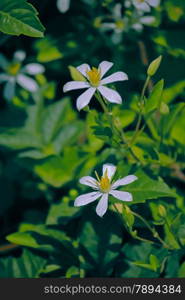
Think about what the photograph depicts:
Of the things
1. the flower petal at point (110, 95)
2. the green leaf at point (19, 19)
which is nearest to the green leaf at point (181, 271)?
the flower petal at point (110, 95)

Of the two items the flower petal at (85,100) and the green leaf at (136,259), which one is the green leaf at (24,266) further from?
the flower petal at (85,100)

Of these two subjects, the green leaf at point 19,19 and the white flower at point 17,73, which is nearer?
the green leaf at point 19,19

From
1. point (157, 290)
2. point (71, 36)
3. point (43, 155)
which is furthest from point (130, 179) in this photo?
point (71, 36)

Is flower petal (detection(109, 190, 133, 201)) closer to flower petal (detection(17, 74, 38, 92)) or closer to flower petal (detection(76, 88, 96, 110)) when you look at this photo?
flower petal (detection(76, 88, 96, 110))

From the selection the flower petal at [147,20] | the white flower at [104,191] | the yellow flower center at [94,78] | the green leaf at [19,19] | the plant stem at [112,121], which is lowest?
the white flower at [104,191]

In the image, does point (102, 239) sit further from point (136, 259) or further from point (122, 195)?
point (122, 195)

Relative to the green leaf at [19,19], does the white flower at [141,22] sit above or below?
below

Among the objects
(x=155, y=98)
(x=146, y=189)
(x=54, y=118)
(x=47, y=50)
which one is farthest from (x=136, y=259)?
(x=47, y=50)
